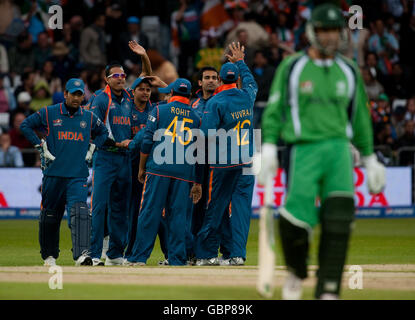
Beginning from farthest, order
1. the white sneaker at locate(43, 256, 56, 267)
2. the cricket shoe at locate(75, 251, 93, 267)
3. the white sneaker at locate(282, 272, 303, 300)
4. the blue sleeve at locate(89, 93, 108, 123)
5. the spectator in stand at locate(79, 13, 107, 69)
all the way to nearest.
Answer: the spectator in stand at locate(79, 13, 107, 69) < the blue sleeve at locate(89, 93, 108, 123) < the white sneaker at locate(43, 256, 56, 267) < the cricket shoe at locate(75, 251, 93, 267) < the white sneaker at locate(282, 272, 303, 300)

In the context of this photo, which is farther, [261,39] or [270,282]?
→ [261,39]

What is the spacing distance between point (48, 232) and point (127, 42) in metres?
11.2

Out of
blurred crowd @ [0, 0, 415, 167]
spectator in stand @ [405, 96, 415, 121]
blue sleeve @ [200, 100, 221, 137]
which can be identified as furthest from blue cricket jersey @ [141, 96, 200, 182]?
spectator in stand @ [405, 96, 415, 121]

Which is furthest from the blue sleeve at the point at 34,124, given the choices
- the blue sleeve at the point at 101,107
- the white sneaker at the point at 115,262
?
the white sneaker at the point at 115,262

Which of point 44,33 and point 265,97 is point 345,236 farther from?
point 44,33

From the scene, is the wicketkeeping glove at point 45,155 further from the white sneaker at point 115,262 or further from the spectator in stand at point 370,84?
the spectator in stand at point 370,84

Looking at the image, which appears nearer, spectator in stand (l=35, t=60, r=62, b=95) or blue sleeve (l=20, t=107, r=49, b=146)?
blue sleeve (l=20, t=107, r=49, b=146)

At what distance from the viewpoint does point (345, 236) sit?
7.12 meters

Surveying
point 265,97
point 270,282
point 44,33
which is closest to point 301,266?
point 270,282

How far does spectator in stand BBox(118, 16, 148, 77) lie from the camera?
22.2 m

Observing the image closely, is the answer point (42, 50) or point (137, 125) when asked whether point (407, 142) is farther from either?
point (137, 125)

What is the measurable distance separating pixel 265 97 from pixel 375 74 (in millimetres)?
4087

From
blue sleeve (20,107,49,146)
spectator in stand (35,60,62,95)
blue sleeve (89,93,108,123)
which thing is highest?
spectator in stand (35,60,62,95)

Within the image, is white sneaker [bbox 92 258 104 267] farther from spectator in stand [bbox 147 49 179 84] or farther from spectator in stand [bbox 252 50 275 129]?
spectator in stand [bbox 252 50 275 129]
